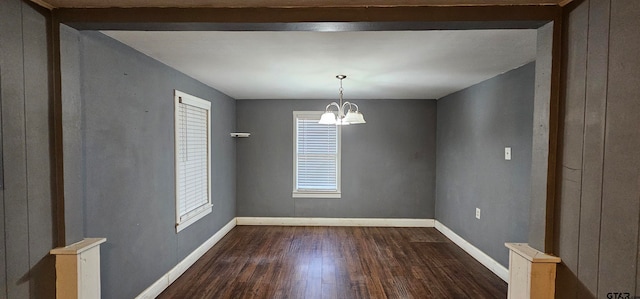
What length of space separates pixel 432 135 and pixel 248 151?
10.4ft

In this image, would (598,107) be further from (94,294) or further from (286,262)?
(286,262)

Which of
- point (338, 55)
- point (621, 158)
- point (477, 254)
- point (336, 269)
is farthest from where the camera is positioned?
point (477, 254)

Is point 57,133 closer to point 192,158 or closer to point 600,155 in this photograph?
point 192,158

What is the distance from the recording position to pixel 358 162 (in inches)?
206

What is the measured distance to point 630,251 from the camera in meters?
1.10

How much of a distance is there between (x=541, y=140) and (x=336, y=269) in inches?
98.8

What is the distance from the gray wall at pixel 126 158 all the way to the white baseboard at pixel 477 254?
11.4 ft

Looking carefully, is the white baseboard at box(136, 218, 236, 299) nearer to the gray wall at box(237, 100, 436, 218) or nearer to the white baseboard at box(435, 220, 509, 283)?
the gray wall at box(237, 100, 436, 218)

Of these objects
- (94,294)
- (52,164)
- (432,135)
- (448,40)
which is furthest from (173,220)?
(432,135)

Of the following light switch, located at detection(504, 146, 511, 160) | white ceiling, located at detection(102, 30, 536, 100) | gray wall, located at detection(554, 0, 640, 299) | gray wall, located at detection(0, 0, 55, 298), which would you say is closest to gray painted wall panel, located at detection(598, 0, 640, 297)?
gray wall, located at detection(554, 0, 640, 299)

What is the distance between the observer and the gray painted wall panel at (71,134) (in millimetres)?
1616

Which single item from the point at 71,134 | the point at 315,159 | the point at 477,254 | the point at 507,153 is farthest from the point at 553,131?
the point at 315,159

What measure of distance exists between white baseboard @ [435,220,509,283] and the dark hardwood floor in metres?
0.07

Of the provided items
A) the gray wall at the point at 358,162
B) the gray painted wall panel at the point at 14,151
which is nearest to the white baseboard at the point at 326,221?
the gray wall at the point at 358,162
